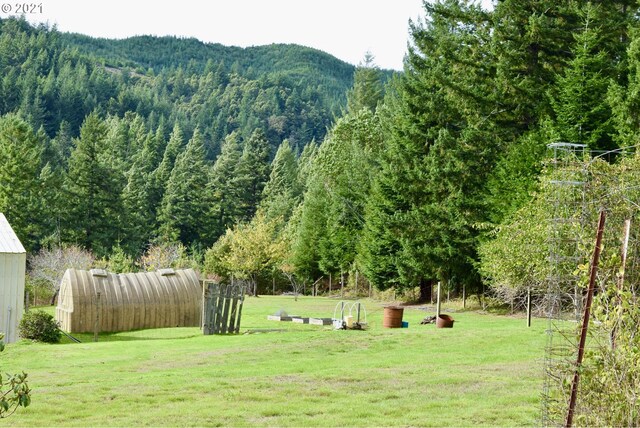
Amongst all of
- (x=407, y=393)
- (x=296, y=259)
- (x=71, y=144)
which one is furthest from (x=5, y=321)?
(x=71, y=144)

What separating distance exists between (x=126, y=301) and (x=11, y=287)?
174 inches

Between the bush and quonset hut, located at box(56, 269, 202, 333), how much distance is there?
2137 mm

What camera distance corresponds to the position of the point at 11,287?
1125 inches

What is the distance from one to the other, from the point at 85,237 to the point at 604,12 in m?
52.4

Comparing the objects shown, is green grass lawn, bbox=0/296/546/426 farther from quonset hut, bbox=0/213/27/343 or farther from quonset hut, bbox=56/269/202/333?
quonset hut, bbox=56/269/202/333

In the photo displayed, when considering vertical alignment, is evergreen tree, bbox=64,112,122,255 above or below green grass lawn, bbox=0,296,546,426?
above

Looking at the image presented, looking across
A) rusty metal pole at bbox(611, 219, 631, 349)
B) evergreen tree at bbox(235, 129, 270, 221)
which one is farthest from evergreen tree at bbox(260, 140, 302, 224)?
rusty metal pole at bbox(611, 219, 631, 349)

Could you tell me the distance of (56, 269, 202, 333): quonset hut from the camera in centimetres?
3061

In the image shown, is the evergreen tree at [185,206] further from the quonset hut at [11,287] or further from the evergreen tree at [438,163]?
the quonset hut at [11,287]

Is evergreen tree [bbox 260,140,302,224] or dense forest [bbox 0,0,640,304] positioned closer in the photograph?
dense forest [bbox 0,0,640,304]

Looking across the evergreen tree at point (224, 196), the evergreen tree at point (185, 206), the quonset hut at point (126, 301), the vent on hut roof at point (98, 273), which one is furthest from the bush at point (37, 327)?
the evergreen tree at point (224, 196)

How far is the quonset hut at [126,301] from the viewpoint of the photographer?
30609 mm

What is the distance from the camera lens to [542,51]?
4172cm

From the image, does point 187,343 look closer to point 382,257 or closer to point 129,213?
point 382,257
